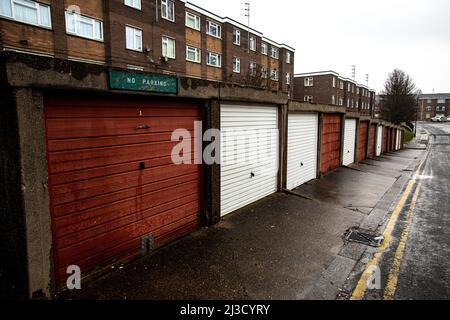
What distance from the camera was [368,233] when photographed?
5.89 metres

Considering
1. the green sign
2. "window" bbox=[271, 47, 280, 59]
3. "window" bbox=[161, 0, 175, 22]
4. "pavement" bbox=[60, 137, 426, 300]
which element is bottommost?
"pavement" bbox=[60, 137, 426, 300]

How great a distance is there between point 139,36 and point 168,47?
3093 millimetres

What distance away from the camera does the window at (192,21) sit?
2466 centimetres

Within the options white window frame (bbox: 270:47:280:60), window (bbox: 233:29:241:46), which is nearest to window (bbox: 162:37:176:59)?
window (bbox: 233:29:241:46)

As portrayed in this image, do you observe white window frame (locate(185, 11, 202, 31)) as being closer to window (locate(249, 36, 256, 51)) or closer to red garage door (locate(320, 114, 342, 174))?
window (locate(249, 36, 256, 51))

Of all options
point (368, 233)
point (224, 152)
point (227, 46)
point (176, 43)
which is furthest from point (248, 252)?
point (227, 46)

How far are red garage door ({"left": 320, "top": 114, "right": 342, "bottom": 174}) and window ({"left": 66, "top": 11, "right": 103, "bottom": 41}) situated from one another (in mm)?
14171

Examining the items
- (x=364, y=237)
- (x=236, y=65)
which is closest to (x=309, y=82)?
(x=236, y=65)

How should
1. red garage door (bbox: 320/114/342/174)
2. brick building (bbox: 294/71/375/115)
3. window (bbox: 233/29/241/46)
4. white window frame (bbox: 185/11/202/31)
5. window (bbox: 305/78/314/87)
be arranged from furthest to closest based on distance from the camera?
window (bbox: 305/78/314/87), brick building (bbox: 294/71/375/115), window (bbox: 233/29/241/46), white window frame (bbox: 185/11/202/31), red garage door (bbox: 320/114/342/174)

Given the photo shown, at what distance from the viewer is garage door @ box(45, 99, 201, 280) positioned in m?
3.55

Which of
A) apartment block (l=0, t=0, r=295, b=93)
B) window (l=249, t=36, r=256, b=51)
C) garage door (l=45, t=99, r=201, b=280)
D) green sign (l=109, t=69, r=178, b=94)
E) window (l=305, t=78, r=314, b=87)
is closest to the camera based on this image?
garage door (l=45, t=99, r=201, b=280)

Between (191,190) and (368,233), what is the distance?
3.86 meters

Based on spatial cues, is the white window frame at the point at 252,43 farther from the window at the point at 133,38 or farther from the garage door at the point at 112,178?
the garage door at the point at 112,178

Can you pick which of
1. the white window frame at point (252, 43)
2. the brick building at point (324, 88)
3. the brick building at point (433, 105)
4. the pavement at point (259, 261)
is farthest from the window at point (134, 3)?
the brick building at point (433, 105)
